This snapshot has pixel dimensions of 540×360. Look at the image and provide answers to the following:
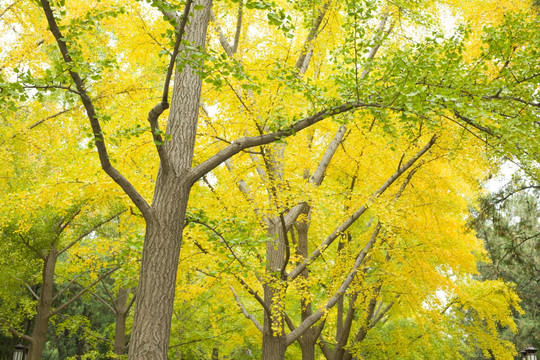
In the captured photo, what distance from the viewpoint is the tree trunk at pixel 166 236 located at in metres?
4.03

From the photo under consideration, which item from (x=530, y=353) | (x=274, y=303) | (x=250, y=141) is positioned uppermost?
(x=250, y=141)

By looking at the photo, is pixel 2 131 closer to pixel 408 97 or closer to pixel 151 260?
pixel 151 260

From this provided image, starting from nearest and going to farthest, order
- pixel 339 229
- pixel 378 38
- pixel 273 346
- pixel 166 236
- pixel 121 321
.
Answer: pixel 166 236
pixel 378 38
pixel 273 346
pixel 339 229
pixel 121 321

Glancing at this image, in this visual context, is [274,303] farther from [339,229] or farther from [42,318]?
[42,318]

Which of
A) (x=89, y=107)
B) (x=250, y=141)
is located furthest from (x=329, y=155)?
(x=89, y=107)

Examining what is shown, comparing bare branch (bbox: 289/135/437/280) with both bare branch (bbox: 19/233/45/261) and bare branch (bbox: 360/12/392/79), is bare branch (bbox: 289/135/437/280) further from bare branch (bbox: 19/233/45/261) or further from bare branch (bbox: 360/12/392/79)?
bare branch (bbox: 19/233/45/261)

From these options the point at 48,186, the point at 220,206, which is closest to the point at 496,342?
the point at 220,206

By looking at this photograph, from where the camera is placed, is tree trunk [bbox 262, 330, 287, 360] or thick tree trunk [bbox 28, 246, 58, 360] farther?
thick tree trunk [bbox 28, 246, 58, 360]

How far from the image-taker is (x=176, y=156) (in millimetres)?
4633

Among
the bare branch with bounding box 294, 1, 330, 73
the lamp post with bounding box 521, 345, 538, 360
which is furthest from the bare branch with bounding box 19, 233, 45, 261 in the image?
the lamp post with bounding box 521, 345, 538, 360

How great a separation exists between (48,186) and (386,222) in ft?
17.0

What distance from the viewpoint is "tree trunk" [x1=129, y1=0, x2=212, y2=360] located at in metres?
4.03

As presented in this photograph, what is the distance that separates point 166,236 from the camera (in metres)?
4.30

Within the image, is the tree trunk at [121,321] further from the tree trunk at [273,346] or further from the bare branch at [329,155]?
the bare branch at [329,155]
